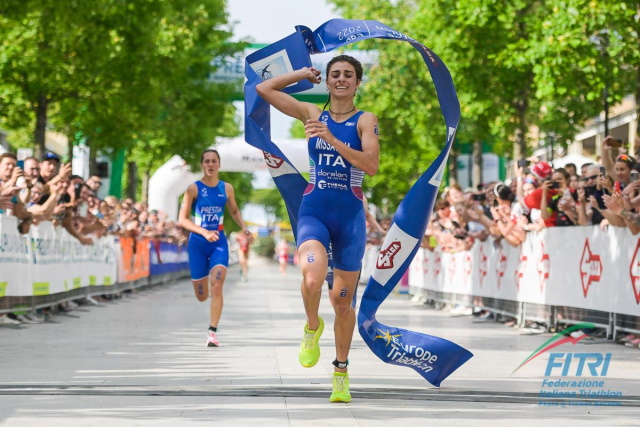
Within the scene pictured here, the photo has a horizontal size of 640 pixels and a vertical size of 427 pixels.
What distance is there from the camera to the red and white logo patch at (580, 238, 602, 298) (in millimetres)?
15562

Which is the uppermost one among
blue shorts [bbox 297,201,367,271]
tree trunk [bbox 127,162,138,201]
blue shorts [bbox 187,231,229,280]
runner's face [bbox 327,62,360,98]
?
tree trunk [bbox 127,162,138,201]

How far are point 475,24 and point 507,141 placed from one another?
9.23m

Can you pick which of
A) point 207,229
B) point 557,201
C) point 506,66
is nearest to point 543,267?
point 557,201

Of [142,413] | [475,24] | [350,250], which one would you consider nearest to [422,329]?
[350,250]

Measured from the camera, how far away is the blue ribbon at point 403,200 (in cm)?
963

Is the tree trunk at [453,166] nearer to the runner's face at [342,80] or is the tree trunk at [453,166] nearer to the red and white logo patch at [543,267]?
the red and white logo patch at [543,267]

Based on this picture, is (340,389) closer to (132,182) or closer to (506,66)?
(506,66)

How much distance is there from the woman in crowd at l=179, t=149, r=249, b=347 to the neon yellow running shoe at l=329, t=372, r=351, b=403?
18.0 ft

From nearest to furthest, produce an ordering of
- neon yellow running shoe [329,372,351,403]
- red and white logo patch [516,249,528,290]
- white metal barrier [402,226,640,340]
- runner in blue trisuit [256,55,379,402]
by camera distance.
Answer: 1. neon yellow running shoe [329,372,351,403]
2. runner in blue trisuit [256,55,379,402]
3. white metal barrier [402,226,640,340]
4. red and white logo patch [516,249,528,290]

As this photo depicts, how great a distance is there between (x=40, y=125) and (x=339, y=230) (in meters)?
23.7

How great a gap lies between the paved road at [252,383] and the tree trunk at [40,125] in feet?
47.5

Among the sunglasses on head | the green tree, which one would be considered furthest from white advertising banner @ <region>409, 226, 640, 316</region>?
the green tree

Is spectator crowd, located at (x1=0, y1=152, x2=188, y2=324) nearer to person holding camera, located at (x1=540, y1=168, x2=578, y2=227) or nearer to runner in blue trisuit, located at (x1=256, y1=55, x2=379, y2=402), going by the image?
person holding camera, located at (x1=540, y1=168, x2=578, y2=227)

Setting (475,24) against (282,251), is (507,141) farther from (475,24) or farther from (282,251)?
(282,251)
